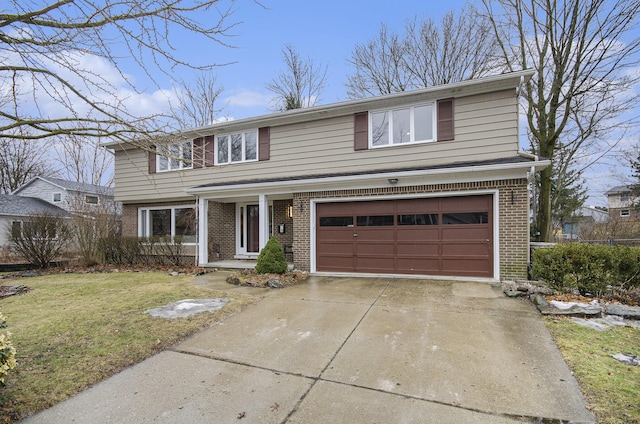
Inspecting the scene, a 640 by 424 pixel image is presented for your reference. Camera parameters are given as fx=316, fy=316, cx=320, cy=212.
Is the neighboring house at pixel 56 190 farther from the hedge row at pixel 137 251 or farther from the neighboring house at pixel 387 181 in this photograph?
the neighboring house at pixel 387 181

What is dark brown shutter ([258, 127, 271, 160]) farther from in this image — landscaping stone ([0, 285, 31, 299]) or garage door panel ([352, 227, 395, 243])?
landscaping stone ([0, 285, 31, 299])

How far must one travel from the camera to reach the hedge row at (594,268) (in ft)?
20.2

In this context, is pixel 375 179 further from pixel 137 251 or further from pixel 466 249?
pixel 137 251

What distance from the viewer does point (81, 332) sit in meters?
4.79

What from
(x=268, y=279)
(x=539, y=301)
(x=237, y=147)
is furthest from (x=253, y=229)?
(x=539, y=301)

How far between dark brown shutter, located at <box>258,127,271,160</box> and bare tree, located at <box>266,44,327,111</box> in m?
10.5

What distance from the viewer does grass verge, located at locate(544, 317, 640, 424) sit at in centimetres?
277

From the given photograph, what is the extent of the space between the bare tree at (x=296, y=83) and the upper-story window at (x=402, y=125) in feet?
41.5

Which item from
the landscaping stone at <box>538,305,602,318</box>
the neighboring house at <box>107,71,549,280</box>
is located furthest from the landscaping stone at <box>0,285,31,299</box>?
the landscaping stone at <box>538,305,602,318</box>

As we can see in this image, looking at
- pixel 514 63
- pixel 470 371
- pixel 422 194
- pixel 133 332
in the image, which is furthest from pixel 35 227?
pixel 514 63

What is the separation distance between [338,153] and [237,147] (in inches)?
165

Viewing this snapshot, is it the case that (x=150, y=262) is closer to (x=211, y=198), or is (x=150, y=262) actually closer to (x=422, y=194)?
(x=211, y=198)

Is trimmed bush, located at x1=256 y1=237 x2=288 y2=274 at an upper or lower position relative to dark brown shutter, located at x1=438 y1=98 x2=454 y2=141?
lower

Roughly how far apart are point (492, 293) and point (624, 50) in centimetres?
1099
